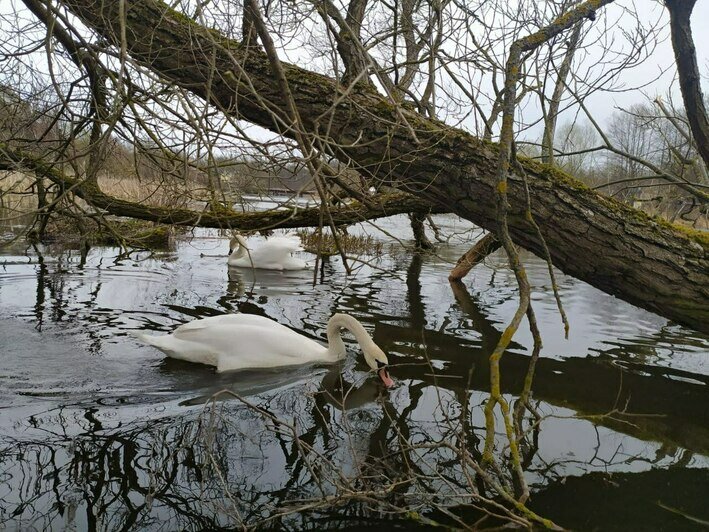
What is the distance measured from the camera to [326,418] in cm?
484

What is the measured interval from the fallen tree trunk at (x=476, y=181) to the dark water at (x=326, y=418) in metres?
0.81

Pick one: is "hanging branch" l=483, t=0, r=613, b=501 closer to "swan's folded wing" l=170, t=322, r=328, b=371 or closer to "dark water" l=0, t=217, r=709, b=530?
"dark water" l=0, t=217, r=709, b=530

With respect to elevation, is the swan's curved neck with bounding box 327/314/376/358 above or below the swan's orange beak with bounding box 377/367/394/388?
above

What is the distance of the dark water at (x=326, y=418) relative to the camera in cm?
344

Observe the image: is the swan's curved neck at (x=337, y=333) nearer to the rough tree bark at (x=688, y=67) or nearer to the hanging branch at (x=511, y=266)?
the hanging branch at (x=511, y=266)

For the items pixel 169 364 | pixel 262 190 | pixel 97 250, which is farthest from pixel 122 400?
pixel 97 250

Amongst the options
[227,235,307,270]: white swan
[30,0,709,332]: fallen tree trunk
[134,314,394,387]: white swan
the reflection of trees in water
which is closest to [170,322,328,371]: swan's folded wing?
[134,314,394,387]: white swan

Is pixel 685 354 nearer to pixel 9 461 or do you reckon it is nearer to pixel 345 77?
pixel 345 77

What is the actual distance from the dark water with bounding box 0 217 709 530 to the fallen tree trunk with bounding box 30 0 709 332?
0.81 metres

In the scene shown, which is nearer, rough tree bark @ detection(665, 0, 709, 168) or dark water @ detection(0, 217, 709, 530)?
dark water @ detection(0, 217, 709, 530)

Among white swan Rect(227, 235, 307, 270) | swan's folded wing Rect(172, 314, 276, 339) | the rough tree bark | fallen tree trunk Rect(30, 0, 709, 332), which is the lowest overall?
swan's folded wing Rect(172, 314, 276, 339)

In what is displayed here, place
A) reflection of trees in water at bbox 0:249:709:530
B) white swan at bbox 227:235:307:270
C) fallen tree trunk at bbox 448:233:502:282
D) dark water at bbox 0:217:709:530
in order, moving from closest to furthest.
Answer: reflection of trees in water at bbox 0:249:709:530, dark water at bbox 0:217:709:530, fallen tree trunk at bbox 448:233:502:282, white swan at bbox 227:235:307:270

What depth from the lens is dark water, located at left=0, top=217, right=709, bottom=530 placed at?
3438 millimetres

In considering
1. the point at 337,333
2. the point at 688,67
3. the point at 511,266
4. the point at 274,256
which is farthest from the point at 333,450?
the point at 274,256
